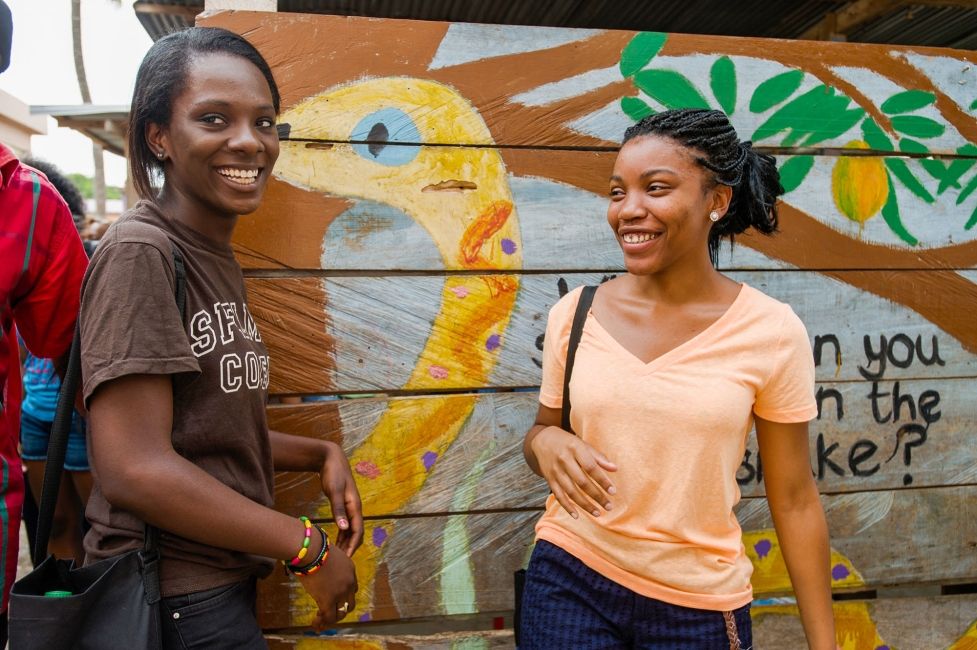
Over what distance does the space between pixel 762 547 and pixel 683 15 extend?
2.57m

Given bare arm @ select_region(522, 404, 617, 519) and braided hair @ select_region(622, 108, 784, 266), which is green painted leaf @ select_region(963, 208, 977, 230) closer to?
braided hair @ select_region(622, 108, 784, 266)

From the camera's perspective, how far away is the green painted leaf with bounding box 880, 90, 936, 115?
2396mm

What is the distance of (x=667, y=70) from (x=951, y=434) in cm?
149

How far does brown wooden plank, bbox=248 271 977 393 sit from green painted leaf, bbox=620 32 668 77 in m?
0.64

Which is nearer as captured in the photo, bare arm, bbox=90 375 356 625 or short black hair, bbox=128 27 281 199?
bare arm, bbox=90 375 356 625

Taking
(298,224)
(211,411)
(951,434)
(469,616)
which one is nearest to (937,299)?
(951,434)

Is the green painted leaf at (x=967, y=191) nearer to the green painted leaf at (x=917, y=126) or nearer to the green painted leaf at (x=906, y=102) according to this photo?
the green painted leaf at (x=917, y=126)

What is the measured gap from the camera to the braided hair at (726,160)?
1.62 metres

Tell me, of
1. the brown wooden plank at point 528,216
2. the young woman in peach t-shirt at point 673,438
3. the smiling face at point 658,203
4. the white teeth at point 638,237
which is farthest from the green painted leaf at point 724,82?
the white teeth at point 638,237

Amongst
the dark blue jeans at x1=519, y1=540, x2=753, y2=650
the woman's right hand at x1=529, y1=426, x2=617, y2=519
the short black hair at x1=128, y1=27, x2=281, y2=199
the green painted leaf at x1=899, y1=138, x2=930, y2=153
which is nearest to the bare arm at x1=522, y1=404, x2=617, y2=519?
the woman's right hand at x1=529, y1=426, x2=617, y2=519

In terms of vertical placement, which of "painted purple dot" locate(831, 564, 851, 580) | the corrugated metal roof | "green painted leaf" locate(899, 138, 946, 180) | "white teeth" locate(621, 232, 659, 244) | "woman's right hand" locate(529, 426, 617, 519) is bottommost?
"painted purple dot" locate(831, 564, 851, 580)

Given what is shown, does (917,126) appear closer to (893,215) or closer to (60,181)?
(893,215)

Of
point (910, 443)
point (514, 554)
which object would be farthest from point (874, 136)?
point (514, 554)

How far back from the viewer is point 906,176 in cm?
241
